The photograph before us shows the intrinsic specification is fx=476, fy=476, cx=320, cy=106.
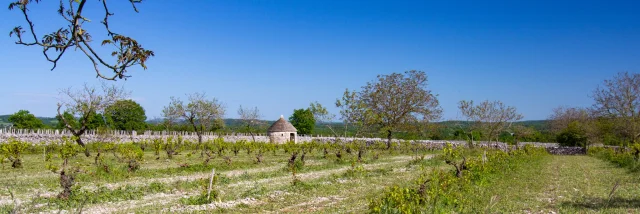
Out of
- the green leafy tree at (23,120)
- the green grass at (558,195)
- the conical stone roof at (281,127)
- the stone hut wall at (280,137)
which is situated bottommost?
the green grass at (558,195)

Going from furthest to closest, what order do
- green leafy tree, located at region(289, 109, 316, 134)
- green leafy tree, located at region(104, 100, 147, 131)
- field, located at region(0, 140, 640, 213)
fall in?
green leafy tree, located at region(289, 109, 316, 134)
green leafy tree, located at region(104, 100, 147, 131)
field, located at region(0, 140, 640, 213)

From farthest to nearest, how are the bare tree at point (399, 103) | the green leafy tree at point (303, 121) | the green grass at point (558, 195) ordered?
the green leafy tree at point (303, 121)
the bare tree at point (399, 103)
the green grass at point (558, 195)

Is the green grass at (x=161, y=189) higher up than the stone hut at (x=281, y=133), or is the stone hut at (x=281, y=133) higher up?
the stone hut at (x=281, y=133)

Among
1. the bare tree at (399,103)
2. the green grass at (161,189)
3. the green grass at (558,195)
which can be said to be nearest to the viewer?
the green grass at (558,195)

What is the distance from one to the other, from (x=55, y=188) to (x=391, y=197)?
1163 cm

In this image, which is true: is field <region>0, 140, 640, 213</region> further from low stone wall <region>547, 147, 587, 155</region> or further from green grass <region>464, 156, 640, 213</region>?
low stone wall <region>547, 147, 587, 155</region>

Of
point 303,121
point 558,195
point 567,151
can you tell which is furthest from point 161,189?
point 303,121

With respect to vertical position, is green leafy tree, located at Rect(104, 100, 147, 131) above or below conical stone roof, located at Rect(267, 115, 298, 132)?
above

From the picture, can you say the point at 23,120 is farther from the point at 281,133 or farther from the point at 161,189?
the point at 161,189

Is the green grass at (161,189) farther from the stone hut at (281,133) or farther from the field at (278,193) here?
the stone hut at (281,133)

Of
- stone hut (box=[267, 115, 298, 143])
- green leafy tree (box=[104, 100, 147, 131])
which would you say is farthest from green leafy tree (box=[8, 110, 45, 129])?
stone hut (box=[267, 115, 298, 143])

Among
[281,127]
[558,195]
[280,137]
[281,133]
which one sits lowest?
[558,195]

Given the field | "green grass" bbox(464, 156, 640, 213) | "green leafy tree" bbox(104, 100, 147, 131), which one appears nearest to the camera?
"green grass" bbox(464, 156, 640, 213)

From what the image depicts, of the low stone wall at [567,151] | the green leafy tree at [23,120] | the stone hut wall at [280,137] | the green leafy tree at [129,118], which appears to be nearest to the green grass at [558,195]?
the low stone wall at [567,151]
